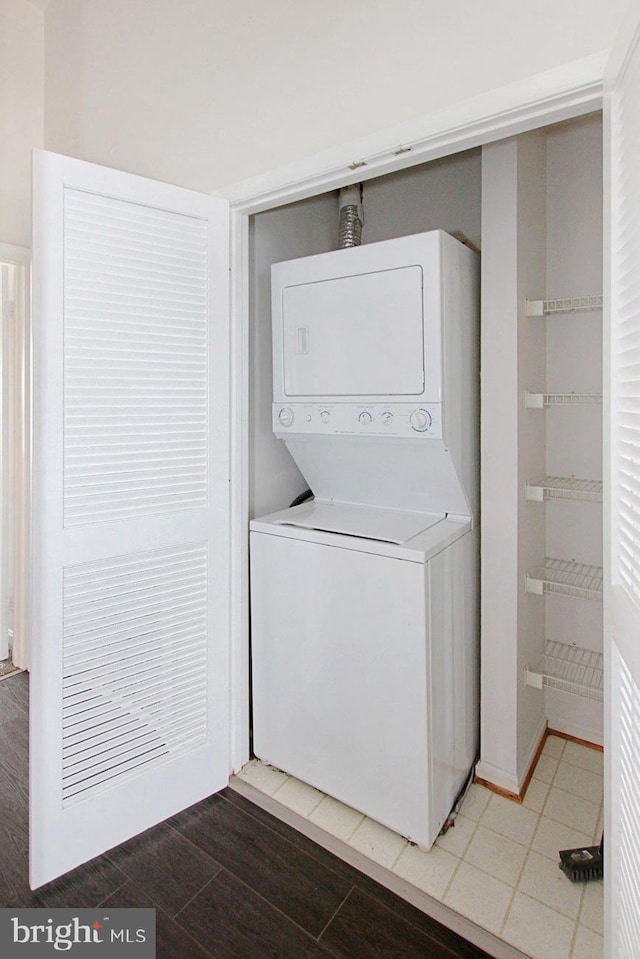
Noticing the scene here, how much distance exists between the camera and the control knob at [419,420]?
5.75ft

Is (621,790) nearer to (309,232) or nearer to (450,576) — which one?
(450,576)

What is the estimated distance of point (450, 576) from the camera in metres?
1.85

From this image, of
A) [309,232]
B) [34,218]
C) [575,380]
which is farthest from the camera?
[309,232]

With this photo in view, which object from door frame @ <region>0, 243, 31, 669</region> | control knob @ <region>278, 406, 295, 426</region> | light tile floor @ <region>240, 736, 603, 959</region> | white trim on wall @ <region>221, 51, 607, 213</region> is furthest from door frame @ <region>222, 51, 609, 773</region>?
door frame @ <region>0, 243, 31, 669</region>

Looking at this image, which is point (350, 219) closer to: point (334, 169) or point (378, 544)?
point (334, 169)

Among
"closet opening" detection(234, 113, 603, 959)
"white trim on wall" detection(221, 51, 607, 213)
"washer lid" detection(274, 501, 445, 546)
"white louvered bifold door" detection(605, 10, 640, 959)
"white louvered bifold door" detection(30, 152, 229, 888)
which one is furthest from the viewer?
"washer lid" detection(274, 501, 445, 546)

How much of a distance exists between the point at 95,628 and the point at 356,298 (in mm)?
1359

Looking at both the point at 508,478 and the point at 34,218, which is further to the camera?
the point at 508,478

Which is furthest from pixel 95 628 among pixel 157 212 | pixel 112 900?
pixel 157 212

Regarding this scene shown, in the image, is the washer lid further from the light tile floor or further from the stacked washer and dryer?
the light tile floor
